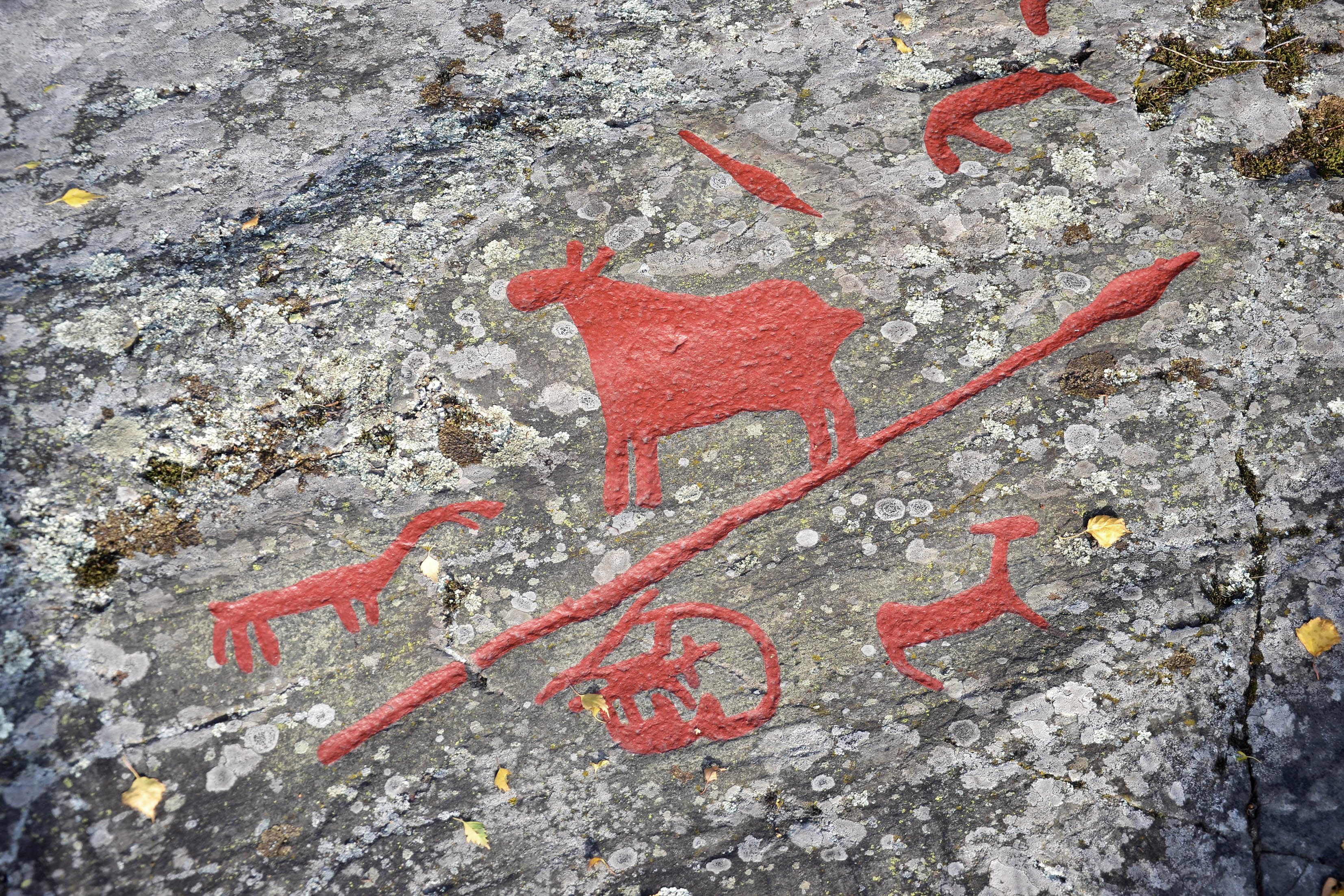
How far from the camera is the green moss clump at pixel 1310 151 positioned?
2607 millimetres

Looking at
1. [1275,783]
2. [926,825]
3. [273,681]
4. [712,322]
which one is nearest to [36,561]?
[273,681]

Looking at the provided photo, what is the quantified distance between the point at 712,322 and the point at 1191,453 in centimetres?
159

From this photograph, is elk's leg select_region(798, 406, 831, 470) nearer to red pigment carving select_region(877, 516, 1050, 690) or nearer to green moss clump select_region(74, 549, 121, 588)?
red pigment carving select_region(877, 516, 1050, 690)

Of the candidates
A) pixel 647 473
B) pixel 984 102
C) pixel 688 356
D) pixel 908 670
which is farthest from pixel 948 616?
pixel 984 102

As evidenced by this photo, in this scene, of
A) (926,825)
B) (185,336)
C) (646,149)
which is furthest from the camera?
(646,149)

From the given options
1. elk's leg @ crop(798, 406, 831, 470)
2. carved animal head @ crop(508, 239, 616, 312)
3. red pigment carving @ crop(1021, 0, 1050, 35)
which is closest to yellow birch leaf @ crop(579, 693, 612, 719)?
elk's leg @ crop(798, 406, 831, 470)

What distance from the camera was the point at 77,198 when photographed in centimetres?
265

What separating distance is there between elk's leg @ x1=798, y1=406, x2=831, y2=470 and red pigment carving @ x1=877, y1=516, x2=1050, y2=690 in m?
0.50

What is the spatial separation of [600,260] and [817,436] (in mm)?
982

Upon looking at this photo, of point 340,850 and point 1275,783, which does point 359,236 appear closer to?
point 340,850

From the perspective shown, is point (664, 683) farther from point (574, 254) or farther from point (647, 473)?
point (574, 254)

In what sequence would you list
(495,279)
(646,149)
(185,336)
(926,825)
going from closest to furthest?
(926,825), (185,336), (495,279), (646,149)

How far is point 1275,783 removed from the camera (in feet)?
7.30

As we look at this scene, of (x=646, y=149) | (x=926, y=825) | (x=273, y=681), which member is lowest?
(x=926, y=825)
